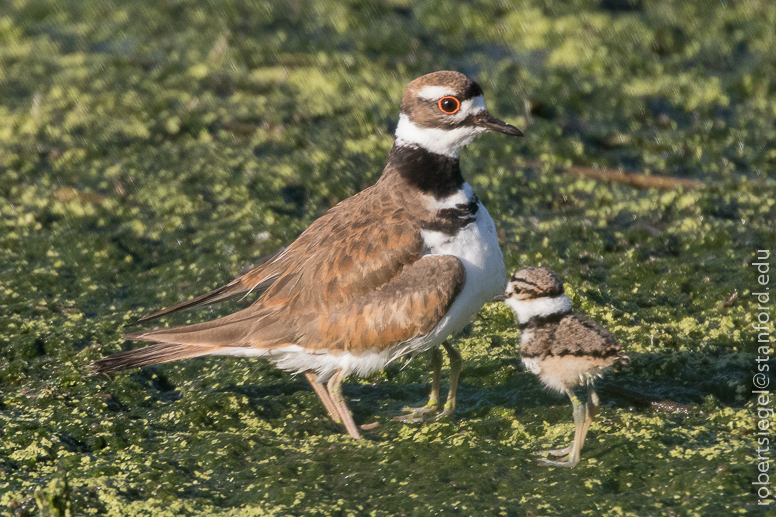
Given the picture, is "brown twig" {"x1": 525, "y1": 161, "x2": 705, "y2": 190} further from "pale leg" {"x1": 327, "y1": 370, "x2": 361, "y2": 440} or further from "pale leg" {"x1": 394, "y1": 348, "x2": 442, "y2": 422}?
"pale leg" {"x1": 327, "y1": 370, "x2": 361, "y2": 440}

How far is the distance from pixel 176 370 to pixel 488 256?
85.2 inches

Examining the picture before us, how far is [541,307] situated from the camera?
434 centimetres

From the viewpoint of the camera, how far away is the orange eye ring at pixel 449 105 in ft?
15.3

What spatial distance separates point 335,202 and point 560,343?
328 centimetres

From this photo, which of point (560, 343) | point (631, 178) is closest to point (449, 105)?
point (560, 343)

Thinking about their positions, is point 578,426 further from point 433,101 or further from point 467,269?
point 433,101

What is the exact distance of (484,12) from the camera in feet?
32.6

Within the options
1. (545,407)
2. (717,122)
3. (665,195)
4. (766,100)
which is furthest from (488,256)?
(766,100)

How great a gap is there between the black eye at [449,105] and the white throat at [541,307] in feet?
3.75

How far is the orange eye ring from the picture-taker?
15.3 feet

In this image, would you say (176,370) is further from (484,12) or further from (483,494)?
(484,12)

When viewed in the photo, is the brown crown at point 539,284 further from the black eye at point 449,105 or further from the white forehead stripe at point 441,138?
the black eye at point 449,105

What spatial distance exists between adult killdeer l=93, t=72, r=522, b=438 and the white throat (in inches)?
9.0

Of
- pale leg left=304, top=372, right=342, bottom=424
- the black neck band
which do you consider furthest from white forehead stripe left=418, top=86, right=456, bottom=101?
pale leg left=304, top=372, right=342, bottom=424
